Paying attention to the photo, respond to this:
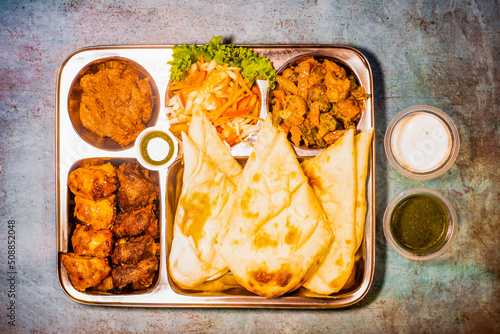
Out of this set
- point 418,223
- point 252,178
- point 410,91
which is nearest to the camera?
point 252,178

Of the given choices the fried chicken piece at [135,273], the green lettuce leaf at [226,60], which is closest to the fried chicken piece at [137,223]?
the fried chicken piece at [135,273]

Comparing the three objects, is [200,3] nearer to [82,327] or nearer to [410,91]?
[410,91]

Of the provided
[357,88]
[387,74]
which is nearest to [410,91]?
[387,74]

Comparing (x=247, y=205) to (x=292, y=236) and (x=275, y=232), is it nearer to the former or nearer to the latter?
(x=275, y=232)

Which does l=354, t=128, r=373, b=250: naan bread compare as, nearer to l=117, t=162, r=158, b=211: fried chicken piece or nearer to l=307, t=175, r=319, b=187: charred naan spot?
l=307, t=175, r=319, b=187: charred naan spot

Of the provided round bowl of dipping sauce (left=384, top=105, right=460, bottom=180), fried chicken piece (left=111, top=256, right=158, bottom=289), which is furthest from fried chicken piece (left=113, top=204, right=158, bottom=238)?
round bowl of dipping sauce (left=384, top=105, right=460, bottom=180)

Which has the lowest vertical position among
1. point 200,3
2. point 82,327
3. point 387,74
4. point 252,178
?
point 82,327

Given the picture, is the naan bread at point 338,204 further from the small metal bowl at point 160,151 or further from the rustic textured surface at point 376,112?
the small metal bowl at point 160,151
